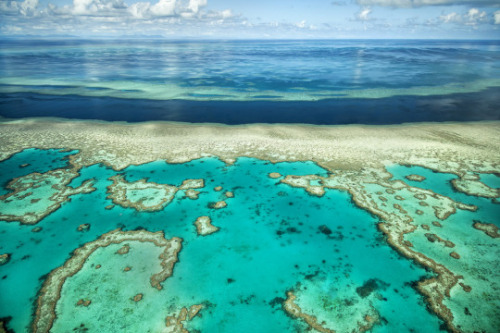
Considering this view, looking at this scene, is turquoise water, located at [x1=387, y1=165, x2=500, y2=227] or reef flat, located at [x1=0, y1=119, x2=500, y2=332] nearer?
reef flat, located at [x1=0, y1=119, x2=500, y2=332]

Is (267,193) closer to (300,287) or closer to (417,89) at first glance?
(300,287)

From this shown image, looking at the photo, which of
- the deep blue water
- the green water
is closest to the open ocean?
the green water

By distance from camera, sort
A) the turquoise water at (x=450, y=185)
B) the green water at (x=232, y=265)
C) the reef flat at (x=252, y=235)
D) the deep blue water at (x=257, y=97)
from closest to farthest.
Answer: the green water at (x=232, y=265) → the reef flat at (x=252, y=235) → the turquoise water at (x=450, y=185) → the deep blue water at (x=257, y=97)

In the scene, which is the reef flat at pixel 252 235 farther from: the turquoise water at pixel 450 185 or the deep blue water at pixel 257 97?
the deep blue water at pixel 257 97

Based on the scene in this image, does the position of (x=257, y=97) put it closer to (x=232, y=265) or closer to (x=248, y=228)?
(x=248, y=228)

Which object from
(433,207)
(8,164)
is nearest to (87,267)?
(8,164)

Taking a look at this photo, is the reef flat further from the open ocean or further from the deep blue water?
the deep blue water

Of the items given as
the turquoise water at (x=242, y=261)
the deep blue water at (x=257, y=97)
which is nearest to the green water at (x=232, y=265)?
the turquoise water at (x=242, y=261)
